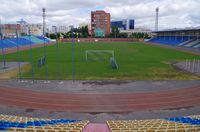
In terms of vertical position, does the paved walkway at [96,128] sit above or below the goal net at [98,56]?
below

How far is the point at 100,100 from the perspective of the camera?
14594 millimetres

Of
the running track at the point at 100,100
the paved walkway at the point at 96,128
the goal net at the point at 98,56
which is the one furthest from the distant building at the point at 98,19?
the paved walkway at the point at 96,128

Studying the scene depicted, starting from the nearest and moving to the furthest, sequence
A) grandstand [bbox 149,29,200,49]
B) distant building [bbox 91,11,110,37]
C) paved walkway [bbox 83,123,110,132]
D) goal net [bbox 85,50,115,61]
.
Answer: paved walkway [bbox 83,123,110,132] < goal net [bbox 85,50,115,61] < grandstand [bbox 149,29,200,49] < distant building [bbox 91,11,110,37]

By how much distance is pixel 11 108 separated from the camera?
13.3m

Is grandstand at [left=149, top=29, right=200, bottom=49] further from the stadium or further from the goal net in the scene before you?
the stadium

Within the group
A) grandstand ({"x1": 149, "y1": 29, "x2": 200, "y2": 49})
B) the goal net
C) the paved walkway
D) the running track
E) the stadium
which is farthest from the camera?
grandstand ({"x1": 149, "y1": 29, "x2": 200, "y2": 49})

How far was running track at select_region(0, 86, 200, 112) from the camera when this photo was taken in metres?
13.4

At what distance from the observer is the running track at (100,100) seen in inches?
529

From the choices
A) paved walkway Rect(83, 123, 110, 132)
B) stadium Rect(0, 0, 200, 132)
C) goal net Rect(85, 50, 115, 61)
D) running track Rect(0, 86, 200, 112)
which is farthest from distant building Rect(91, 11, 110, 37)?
paved walkway Rect(83, 123, 110, 132)

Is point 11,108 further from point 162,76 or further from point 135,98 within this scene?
point 162,76

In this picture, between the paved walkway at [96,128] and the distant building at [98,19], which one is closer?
the paved walkway at [96,128]

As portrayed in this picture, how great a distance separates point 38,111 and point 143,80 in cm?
1112

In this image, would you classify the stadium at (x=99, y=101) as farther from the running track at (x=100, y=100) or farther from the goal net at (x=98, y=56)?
the goal net at (x=98, y=56)

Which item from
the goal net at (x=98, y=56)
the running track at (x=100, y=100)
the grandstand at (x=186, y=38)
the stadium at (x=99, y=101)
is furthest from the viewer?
the grandstand at (x=186, y=38)
